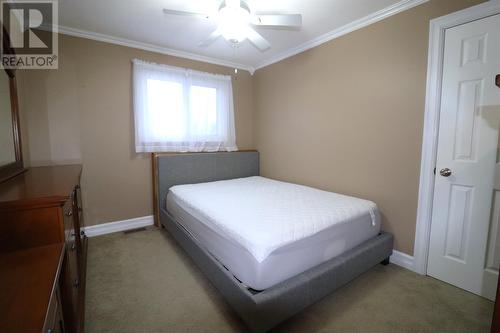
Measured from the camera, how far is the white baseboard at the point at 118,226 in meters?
3.01

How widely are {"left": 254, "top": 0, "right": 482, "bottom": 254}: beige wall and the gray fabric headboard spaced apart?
0.73m

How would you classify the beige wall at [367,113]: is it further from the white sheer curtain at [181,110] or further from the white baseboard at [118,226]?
the white baseboard at [118,226]

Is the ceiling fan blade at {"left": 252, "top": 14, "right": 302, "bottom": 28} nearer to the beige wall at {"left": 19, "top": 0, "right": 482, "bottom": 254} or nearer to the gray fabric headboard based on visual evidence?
the beige wall at {"left": 19, "top": 0, "right": 482, "bottom": 254}

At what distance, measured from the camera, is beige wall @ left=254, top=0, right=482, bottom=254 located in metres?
2.20

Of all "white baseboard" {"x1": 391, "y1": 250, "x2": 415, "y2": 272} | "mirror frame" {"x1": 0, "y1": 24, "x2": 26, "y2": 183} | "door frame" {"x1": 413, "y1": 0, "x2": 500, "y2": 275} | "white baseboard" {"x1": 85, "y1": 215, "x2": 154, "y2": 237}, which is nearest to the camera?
"mirror frame" {"x1": 0, "y1": 24, "x2": 26, "y2": 183}

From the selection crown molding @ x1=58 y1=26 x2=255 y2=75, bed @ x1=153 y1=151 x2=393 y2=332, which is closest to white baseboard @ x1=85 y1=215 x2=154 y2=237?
bed @ x1=153 y1=151 x2=393 y2=332

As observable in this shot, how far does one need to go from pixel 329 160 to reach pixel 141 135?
2.49 m

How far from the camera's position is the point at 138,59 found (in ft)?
10.2

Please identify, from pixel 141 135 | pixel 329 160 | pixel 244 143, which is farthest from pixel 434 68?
pixel 141 135

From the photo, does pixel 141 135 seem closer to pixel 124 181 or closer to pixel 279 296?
pixel 124 181

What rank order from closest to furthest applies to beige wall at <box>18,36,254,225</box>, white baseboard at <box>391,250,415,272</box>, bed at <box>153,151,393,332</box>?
1. bed at <box>153,151,393,332</box>
2. white baseboard at <box>391,250,415,272</box>
3. beige wall at <box>18,36,254,225</box>

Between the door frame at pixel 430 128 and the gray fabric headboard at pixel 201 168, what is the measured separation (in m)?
2.44

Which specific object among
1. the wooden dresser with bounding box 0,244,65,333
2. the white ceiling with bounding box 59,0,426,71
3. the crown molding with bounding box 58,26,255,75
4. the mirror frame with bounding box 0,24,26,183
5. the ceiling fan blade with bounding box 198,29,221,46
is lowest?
the wooden dresser with bounding box 0,244,65,333

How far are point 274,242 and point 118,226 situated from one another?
2572 millimetres
